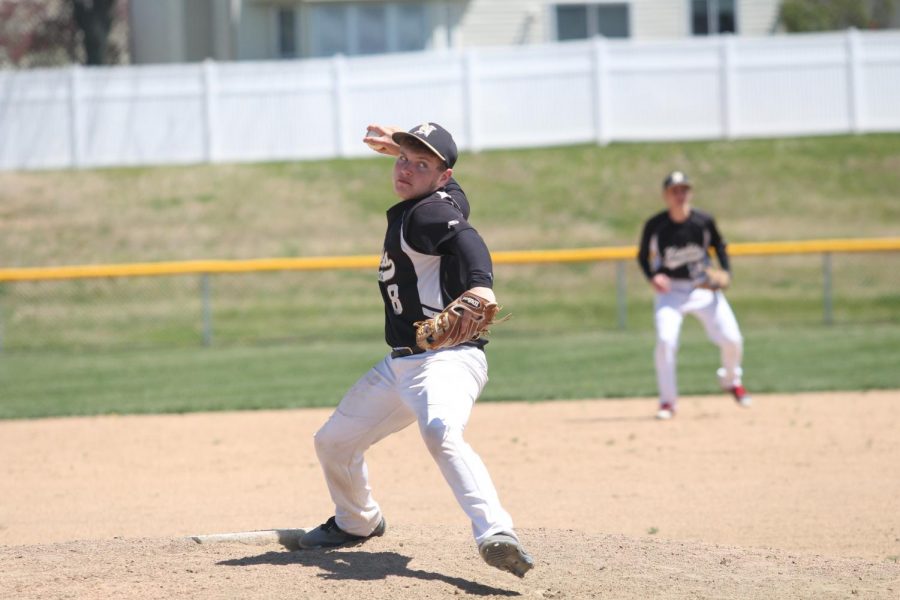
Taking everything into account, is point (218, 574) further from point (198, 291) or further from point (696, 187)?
point (696, 187)

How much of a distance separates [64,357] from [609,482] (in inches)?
428

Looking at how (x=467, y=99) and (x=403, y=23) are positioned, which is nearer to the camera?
(x=467, y=99)

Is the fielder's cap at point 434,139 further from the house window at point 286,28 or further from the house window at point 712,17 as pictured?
the house window at point 712,17

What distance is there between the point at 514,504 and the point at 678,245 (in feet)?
12.7

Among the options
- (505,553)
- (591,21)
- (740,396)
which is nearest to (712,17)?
(591,21)

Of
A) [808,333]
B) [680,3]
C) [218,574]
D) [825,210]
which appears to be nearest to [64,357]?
[808,333]

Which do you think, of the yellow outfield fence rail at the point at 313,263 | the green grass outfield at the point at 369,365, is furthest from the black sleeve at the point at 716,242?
the yellow outfield fence rail at the point at 313,263

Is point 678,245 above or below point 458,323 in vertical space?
below

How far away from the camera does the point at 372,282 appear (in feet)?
66.6

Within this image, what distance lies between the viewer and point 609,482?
8.23 metres

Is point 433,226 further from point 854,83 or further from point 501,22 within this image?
point 501,22

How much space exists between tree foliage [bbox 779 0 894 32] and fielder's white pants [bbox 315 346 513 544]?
26443 millimetres

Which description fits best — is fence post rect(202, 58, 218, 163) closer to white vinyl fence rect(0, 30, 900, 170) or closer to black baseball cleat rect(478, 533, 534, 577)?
white vinyl fence rect(0, 30, 900, 170)

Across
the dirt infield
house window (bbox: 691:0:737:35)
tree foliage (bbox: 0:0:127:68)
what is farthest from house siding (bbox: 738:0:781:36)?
the dirt infield
